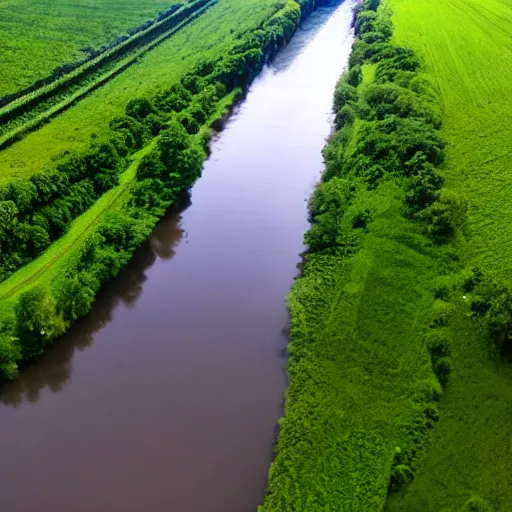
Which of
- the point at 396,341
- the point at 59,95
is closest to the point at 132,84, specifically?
the point at 59,95

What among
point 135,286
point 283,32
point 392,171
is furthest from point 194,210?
point 283,32

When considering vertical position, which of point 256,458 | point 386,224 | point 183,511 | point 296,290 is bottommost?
point 183,511

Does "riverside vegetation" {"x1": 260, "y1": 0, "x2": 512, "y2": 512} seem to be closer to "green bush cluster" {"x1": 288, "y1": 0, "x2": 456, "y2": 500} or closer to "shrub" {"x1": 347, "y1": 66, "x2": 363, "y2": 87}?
"green bush cluster" {"x1": 288, "y1": 0, "x2": 456, "y2": 500}

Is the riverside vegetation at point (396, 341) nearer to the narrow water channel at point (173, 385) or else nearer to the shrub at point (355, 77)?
the narrow water channel at point (173, 385)

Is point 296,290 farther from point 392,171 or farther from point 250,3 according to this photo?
point 250,3

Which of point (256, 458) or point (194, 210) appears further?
point (194, 210)

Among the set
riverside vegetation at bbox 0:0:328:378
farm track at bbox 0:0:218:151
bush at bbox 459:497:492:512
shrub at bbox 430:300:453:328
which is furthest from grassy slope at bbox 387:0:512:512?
farm track at bbox 0:0:218:151
